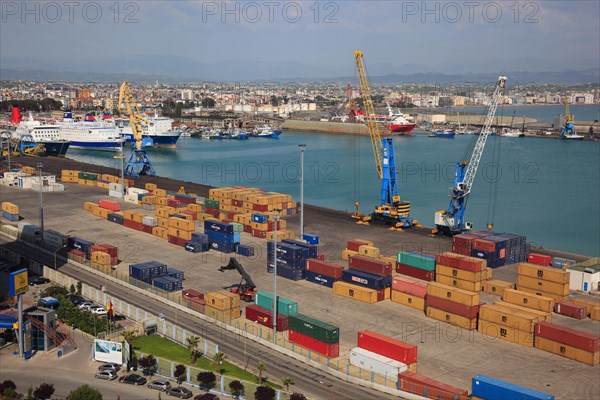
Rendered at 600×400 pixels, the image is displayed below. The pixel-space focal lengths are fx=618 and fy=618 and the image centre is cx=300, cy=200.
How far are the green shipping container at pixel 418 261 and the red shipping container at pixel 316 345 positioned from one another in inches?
336

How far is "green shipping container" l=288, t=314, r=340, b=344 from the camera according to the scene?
18969 mm

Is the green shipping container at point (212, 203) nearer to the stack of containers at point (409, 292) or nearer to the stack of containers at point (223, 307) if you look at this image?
the stack of containers at point (223, 307)

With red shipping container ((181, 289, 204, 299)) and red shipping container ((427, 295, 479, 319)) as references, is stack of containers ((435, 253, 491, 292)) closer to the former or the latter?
red shipping container ((427, 295, 479, 319))

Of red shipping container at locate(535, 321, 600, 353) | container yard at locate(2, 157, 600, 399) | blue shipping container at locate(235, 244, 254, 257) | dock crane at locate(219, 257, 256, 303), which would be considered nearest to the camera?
container yard at locate(2, 157, 600, 399)

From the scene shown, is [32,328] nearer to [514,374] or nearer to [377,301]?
[377,301]

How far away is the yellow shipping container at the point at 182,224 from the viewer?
3256 centimetres

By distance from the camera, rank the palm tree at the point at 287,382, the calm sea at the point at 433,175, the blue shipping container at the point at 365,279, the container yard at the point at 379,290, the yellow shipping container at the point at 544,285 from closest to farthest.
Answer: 1. the palm tree at the point at 287,382
2. the container yard at the point at 379,290
3. the yellow shipping container at the point at 544,285
4. the blue shipping container at the point at 365,279
5. the calm sea at the point at 433,175

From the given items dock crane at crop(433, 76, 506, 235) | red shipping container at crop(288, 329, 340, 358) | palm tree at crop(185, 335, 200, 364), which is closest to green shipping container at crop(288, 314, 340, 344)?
red shipping container at crop(288, 329, 340, 358)

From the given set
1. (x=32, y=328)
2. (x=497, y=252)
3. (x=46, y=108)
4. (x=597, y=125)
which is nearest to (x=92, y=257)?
(x=32, y=328)

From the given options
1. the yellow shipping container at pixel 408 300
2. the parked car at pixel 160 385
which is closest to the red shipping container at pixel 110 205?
the yellow shipping container at pixel 408 300

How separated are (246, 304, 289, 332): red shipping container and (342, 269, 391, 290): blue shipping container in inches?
179

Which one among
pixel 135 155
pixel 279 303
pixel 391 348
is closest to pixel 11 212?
pixel 135 155

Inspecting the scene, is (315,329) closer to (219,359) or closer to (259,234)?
(219,359)

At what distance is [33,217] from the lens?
39750 mm
